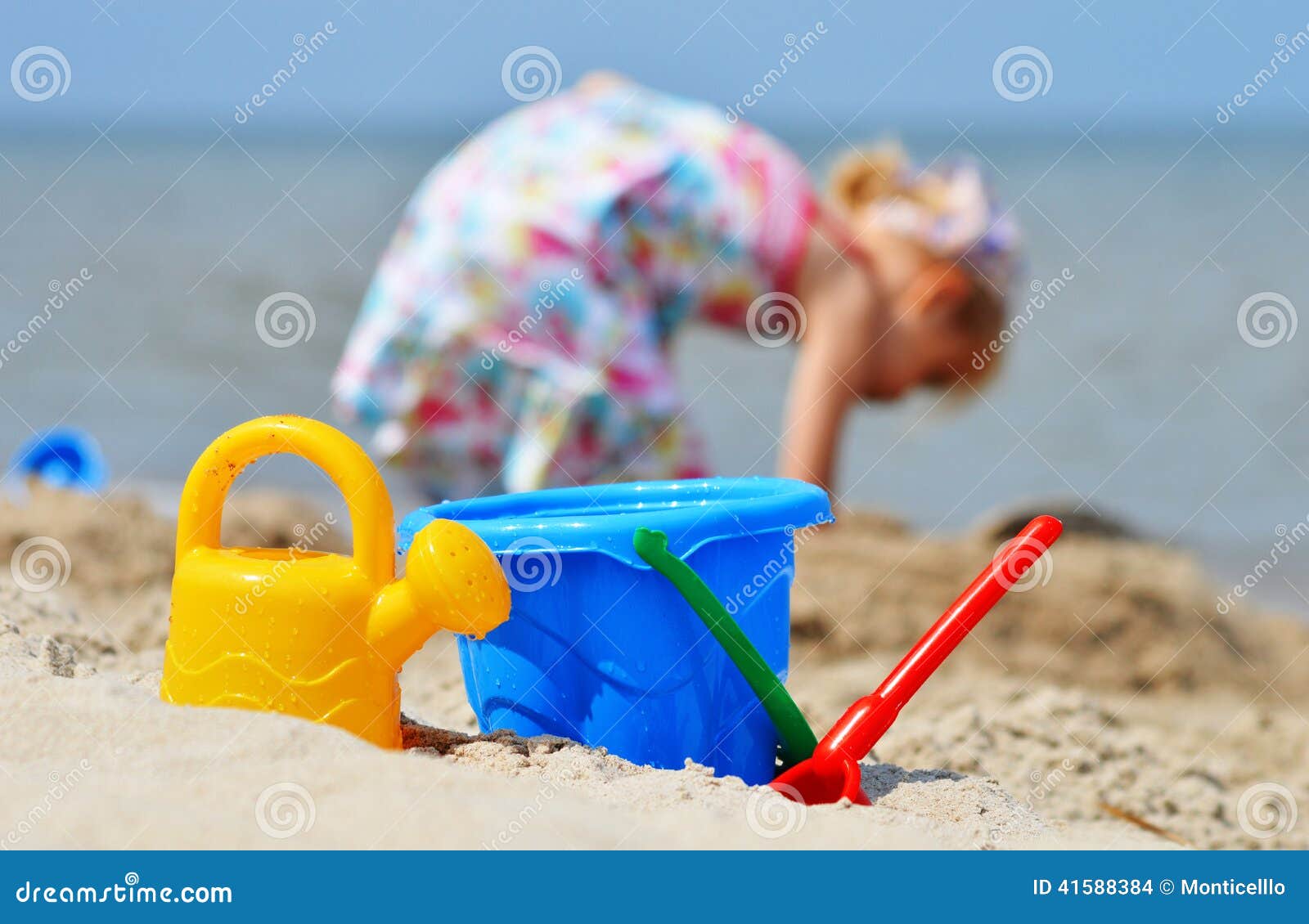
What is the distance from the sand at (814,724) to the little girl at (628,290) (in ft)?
1.71

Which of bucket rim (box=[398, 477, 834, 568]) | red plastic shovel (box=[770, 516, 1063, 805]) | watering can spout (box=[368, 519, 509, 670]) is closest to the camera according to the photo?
watering can spout (box=[368, 519, 509, 670])

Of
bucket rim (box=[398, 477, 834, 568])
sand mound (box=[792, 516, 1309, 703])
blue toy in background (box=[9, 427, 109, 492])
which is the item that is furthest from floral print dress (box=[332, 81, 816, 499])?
bucket rim (box=[398, 477, 834, 568])

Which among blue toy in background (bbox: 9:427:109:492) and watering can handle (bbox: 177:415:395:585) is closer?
watering can handle (bbox: 177:415:395:585)

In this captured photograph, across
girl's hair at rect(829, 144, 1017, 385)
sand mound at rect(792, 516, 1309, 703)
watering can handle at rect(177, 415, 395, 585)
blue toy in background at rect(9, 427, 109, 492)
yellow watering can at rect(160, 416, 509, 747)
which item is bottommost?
sand mound at rect(792, 516, 1309, 703)

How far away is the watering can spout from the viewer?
155 cm

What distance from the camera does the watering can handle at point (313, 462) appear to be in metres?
1.58

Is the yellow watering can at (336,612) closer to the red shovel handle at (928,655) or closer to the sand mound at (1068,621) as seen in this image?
the red shovel handle at (928,655)

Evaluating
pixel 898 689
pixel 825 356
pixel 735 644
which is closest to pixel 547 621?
pixel 735 644

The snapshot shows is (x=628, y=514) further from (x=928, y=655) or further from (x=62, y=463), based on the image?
(x=62, y=463)

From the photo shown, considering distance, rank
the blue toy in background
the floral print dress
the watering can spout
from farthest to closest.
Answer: the blue toy in background < the floral print dress < the watering can spout

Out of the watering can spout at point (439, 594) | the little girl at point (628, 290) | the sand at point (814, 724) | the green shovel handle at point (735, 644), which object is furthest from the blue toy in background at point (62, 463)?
the green shovel handle at point (735, 644)

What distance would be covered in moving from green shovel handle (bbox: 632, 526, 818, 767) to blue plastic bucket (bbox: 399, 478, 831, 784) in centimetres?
2

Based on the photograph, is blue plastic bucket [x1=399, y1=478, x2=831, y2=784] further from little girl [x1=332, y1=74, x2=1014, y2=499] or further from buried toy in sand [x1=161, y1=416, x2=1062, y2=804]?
little girl [x1=332, y1=74, x2=1014, y2=499]

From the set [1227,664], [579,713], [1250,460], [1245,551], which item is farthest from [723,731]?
[1250,460]
